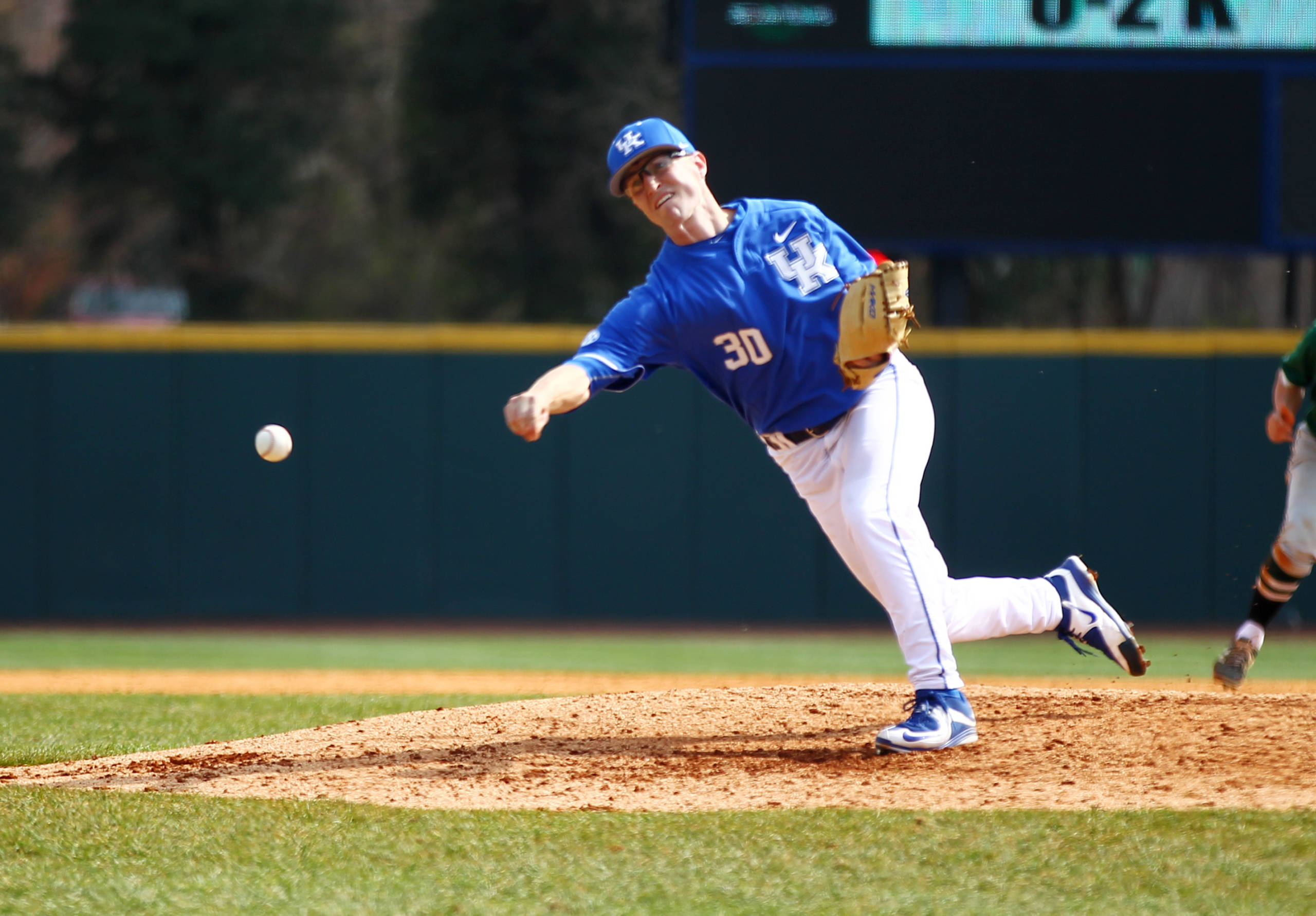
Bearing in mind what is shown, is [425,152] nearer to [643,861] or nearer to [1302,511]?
[1302,511]

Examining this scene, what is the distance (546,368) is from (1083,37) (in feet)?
12.9

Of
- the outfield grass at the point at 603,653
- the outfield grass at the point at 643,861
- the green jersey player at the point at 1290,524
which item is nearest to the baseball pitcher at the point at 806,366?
the outfield grass at the point at 643,861

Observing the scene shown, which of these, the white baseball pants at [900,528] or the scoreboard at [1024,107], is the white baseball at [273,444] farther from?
the scoreboard at [1024,107]

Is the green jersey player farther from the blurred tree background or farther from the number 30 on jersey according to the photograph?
the blurred tree background

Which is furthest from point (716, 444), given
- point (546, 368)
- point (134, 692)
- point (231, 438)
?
point (134, 692)

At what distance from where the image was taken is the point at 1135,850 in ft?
10.2

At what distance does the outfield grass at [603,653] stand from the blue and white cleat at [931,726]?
12.5 feet

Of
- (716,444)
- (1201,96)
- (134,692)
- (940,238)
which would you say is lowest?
(134,692)

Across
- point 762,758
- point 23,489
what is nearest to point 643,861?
point 762,758

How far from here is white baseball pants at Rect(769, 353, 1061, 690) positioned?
386 centimetres

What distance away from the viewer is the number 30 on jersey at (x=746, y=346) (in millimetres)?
3896

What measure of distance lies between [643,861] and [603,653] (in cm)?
588

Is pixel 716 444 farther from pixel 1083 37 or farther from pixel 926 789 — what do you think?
pixel 926 789

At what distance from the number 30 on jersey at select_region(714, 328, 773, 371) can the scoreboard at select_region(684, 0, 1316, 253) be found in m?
4.32
